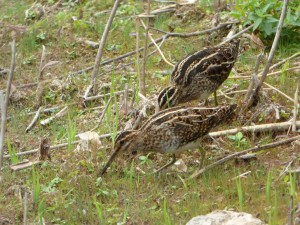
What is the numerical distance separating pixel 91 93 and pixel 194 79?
1493 millimetres

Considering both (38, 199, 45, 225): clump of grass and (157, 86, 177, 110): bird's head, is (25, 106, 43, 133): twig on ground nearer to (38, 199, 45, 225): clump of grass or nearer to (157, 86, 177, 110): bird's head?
(157, 86, 177, 110): bird's head

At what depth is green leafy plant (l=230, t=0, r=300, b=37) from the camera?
29.1 ft

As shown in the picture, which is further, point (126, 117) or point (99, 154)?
point (126, 117)

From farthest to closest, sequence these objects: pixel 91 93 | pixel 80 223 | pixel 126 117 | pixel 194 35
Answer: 1. pixel 194 35
2. pixel 91 93
3. pixel 126 117
4. pixel 80 223

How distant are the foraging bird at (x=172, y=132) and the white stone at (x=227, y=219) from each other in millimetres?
1233

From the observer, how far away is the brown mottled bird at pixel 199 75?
7.94 metres

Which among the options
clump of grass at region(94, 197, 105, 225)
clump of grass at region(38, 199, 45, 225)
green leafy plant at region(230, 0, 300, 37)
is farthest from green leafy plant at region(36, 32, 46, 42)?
clump of grass at region(94, 197, 105, 225)

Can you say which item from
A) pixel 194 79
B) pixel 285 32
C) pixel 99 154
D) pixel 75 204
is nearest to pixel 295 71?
pixel 285 32

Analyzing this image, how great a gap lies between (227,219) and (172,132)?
140 cm

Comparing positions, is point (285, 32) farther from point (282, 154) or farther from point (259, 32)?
point (282, 154)

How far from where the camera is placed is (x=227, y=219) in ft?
19.0

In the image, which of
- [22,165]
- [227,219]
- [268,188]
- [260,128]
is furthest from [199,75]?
[227,219]

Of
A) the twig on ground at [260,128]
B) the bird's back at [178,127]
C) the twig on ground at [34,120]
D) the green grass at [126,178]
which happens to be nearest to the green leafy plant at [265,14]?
the green grass at [126,178]

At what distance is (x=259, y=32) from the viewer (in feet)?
30.6
